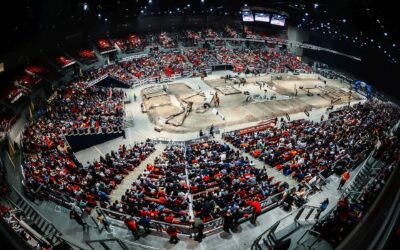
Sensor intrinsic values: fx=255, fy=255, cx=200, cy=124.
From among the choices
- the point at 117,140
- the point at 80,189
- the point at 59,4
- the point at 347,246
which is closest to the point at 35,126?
the point at 117,140

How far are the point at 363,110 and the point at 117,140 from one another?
34.2 m

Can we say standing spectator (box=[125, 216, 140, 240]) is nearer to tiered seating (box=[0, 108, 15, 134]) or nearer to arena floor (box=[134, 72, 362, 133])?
tiered seating (box=[0, 108, 15, 134])

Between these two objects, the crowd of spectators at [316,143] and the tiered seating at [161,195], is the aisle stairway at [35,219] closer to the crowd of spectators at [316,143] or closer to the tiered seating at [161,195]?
the tiered seating at [161,195]

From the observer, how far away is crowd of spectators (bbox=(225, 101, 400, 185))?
2106 centimetres

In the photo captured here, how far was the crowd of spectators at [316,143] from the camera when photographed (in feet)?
69.1

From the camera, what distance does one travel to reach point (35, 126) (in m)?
30.6

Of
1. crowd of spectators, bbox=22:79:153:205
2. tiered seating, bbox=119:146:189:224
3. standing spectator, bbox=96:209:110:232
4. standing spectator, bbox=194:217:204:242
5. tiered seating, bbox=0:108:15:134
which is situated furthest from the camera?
tiered seating, bbox=0:108:15:134

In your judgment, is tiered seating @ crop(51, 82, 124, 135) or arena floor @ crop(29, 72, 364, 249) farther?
tiered seating @ crop(51, 82, 124, 135)

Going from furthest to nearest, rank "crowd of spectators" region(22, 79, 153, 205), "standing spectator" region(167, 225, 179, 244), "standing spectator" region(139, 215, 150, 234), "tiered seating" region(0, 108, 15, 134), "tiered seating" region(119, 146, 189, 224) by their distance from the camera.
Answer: "tiered seating" region(0, 108, 15, 134), "crowd of spectators" region(22, 79, 153, 205), "tiered seating" region(119, 146, 189, 224), "standing spectator" region(139, 215, 150, 234), "standing spectator" region(167, 225, 179, 244)

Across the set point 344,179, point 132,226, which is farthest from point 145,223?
point 344,179

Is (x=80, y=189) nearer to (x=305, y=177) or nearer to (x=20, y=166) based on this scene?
(x=20, y=166)

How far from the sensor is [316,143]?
86.1 ft

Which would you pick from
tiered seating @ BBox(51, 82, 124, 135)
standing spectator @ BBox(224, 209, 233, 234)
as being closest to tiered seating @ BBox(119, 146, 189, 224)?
standing spectator @ BBox(224, 209, 233, 234)

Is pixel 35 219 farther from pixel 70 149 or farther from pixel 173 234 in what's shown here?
pixel 70 149
